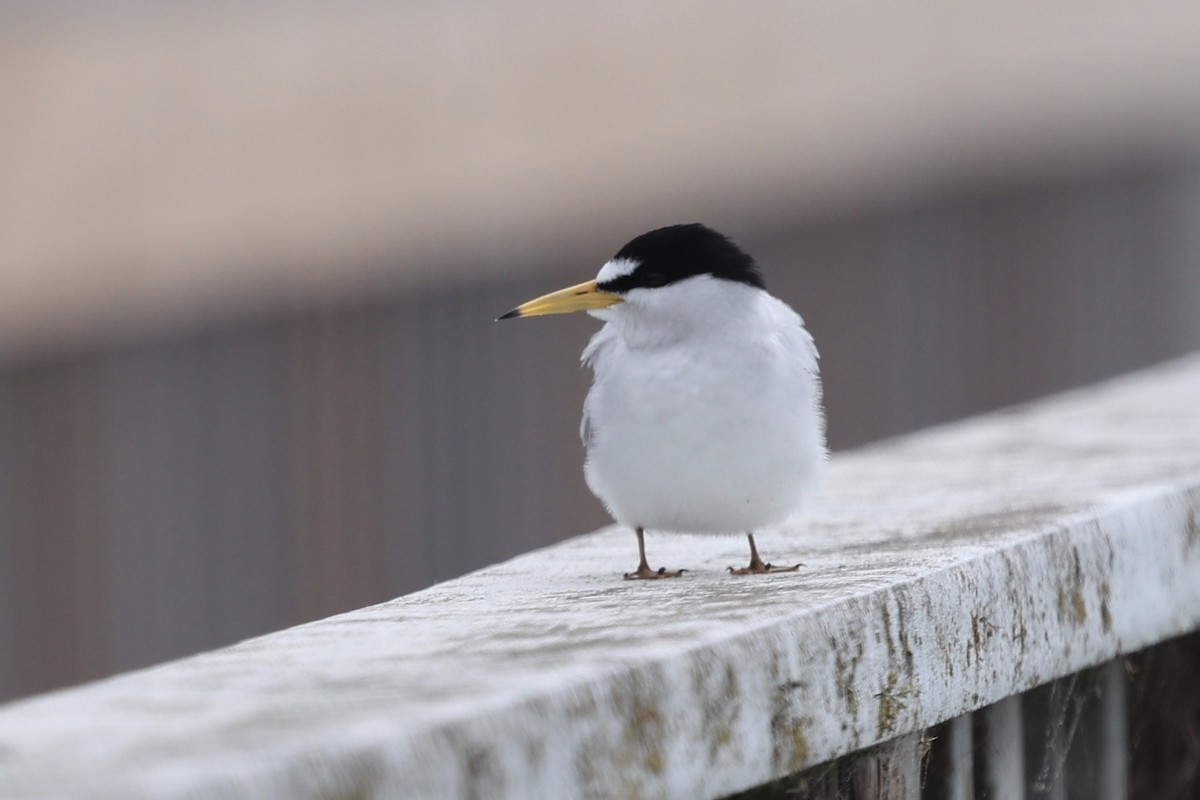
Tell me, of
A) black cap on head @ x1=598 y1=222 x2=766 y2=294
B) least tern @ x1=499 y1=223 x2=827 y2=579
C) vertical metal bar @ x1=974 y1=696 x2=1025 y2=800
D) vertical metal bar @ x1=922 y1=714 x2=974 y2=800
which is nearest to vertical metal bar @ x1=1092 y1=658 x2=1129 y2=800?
vertical metal bar @ x1=974 y1=696 x2=1025 y2=800

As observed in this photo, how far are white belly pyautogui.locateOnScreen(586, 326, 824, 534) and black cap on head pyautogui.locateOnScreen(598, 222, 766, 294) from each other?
24cm

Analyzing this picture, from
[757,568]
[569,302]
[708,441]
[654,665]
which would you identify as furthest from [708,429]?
[654,665]

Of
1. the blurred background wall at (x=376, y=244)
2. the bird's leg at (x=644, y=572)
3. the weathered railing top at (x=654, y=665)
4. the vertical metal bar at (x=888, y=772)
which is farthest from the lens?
the blurred background wall at (x=376, y=244)

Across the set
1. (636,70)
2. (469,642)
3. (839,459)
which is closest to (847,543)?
(469,642)

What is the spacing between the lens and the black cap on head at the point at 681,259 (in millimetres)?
4547

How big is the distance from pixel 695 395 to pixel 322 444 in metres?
9.02

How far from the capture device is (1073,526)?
377 centimetres

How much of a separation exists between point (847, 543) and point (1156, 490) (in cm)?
72

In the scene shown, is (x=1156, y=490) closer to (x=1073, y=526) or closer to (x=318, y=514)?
(x=1073, y=526)

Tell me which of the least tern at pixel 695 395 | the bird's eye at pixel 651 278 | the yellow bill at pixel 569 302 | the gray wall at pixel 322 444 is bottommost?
the gray wall at pixel 322 444

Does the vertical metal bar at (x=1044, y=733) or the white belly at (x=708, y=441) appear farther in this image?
the white belly at (x=708, y=441)

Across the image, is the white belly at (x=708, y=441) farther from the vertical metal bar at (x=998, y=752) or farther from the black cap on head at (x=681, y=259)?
the vertical metal bar at (x=998, y=752)

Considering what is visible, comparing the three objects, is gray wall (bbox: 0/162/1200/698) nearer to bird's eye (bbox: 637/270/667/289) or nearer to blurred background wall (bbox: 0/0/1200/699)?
blurred background wall (bbox: 0/0/1200/699)

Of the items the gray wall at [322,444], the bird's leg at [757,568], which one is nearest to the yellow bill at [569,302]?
the bird's leg at [757,568]
